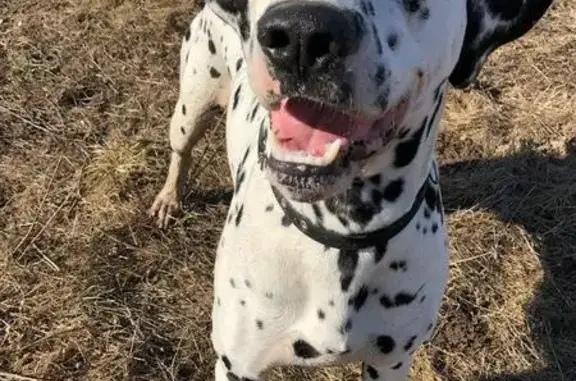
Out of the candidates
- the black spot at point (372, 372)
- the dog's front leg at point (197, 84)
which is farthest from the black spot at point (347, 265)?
the dog's front leg at point (197, 84)

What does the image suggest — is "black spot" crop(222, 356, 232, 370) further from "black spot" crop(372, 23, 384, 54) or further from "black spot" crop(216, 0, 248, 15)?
"black spot" crop(372, 23, 384, 54)

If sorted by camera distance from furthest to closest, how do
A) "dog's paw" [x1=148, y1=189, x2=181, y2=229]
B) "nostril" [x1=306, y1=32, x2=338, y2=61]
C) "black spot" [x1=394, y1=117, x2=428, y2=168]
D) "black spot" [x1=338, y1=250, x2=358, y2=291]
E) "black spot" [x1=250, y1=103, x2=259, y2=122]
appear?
"dog's paw" [x1=148, y1=189, x2=181, y2=229], "black spot" [x1=250, y1=103, x2=259, y2=122], "black spot" [x1=338, y1=250, x2=358, y2=291], "black spot" [x1=394, y1=117, x2=428, y2=168], "nostril" [x1=306, y1=32, x2=338, y2=61]

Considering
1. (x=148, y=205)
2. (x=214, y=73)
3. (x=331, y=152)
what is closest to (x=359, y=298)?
(x=331, y=152)

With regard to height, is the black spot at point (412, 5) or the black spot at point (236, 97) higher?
the black spot at point (412, 5)

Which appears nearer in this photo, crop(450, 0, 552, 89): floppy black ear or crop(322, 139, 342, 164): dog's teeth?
crop(322, 139, 342, 164): dog's teeth

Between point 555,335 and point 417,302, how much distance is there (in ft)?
5.08

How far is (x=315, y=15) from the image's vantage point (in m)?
1.98

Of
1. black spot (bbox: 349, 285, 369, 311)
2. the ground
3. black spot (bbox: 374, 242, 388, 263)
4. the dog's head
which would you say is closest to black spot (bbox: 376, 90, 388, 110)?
the dog's head

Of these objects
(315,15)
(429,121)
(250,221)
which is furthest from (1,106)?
(315,15)

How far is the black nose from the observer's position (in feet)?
6.47

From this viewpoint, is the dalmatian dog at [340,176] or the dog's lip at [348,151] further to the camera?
the dog's lip at [348,151]

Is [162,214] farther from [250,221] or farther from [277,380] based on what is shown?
[250,221]

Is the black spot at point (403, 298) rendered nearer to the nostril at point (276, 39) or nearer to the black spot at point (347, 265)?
the black spot at point (347, 265)

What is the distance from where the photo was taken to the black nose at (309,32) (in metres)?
1.97
